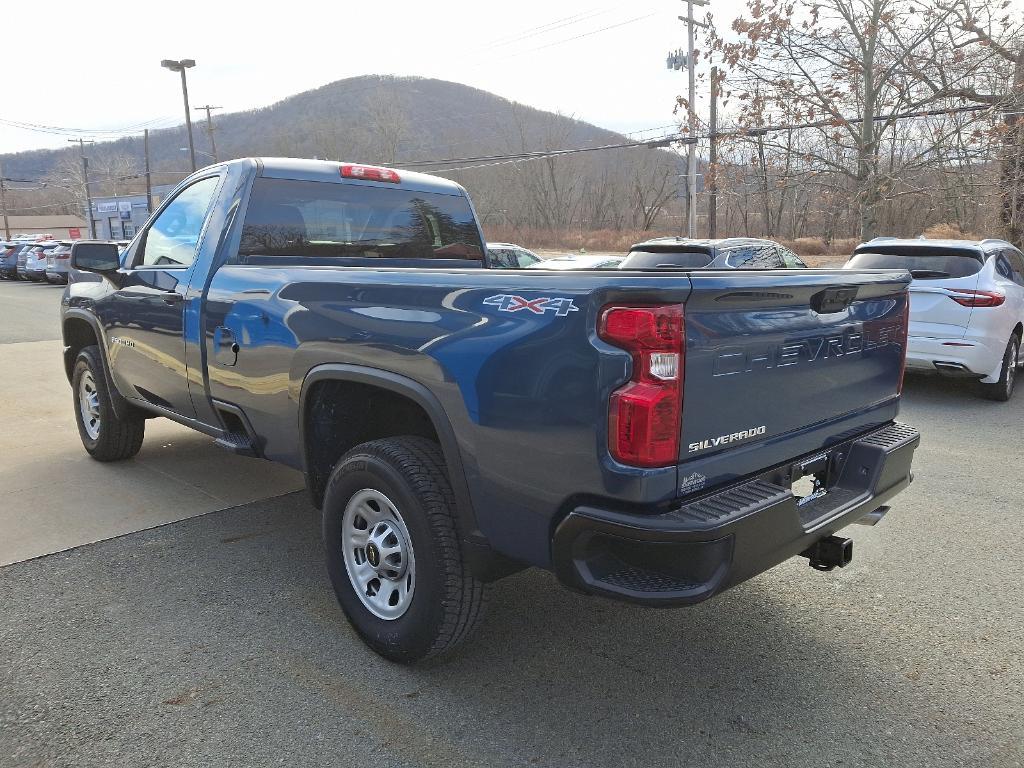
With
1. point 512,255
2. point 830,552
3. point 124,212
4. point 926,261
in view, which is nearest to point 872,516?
point 830,552

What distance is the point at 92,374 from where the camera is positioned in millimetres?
5480

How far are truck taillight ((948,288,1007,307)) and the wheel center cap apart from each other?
6882mm

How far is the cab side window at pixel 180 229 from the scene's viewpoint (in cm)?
438

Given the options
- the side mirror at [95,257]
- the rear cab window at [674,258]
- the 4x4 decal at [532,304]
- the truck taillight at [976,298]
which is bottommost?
the truck taillight at [976,298]

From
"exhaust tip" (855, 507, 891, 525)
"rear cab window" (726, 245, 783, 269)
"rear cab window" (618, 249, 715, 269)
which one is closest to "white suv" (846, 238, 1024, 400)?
"rear cab window" (618, 249, 715, 269)

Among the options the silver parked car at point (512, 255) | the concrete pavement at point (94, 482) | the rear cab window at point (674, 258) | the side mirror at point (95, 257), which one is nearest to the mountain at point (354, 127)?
the silver parked car at point (512, 255)

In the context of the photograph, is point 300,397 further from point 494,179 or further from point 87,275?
point 494,179

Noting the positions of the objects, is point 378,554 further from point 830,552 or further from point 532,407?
point 830,552

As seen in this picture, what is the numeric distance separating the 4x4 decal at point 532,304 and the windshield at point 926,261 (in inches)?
254

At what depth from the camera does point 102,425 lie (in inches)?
219

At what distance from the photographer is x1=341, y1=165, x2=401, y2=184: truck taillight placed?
4.48 metres

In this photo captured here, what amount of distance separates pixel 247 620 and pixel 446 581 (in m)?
1.14

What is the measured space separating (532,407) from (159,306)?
2.87 metres

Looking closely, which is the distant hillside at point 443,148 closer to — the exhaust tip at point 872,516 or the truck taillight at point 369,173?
the truck taillight at point 369,173
